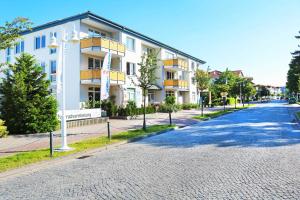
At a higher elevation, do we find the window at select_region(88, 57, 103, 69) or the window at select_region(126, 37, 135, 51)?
the window at select_region(126, 37, 135, 51)

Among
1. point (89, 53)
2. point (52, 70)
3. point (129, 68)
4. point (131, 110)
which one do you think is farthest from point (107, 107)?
point (129, 68)

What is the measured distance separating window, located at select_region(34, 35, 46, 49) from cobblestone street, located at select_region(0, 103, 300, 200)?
22.0 metres

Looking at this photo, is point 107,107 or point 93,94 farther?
point 93,94

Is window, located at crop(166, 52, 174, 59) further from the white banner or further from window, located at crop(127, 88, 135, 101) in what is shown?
the white banner

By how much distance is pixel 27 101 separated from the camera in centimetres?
1587

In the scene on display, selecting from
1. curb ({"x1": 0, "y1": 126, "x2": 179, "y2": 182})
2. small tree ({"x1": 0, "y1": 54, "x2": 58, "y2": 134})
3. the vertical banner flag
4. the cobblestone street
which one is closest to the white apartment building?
small tree ({"x1": 0, "y1": 54, "x2": 58, "y2": 134})

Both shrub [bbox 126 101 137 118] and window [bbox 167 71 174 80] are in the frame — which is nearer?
shrub [bbox 126 101 137 118]

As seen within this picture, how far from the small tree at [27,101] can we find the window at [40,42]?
12741 mm

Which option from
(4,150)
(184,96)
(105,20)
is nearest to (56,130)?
A: (4,150)

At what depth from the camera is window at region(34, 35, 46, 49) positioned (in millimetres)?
28769

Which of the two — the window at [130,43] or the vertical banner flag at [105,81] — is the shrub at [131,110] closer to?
the window at [130,43]

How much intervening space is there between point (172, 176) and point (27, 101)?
1187cm

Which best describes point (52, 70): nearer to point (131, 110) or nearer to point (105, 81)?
point (131, 110)

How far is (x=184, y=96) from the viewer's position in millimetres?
49344
